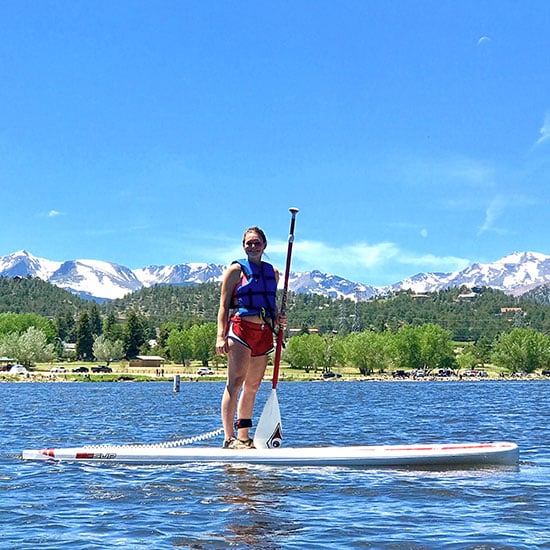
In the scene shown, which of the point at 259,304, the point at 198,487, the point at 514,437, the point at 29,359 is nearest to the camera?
the point at 198,487

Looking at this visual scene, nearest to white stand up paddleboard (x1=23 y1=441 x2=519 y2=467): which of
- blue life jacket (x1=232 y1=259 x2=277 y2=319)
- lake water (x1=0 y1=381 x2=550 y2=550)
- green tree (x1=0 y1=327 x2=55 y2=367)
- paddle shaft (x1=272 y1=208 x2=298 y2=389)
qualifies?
lake water (x1=0 y1=381 x2=550 y2=550)

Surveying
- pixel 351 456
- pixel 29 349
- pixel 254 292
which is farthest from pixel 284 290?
pixel 29 349

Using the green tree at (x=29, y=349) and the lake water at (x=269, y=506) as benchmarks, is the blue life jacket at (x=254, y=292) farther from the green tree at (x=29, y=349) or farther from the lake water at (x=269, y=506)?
the green tree at (x=29, y=349)

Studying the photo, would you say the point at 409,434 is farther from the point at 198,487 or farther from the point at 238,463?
the point at 198,487

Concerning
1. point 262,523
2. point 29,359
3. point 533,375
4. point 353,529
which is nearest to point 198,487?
point 262,523

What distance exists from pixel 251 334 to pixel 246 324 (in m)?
0.19

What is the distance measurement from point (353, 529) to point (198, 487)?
9.98 ft

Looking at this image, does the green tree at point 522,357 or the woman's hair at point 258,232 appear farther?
the green tree at point 522,357

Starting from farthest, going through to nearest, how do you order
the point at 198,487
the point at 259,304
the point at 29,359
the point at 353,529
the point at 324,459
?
the point at 29,359
the point at 259,304
the point at 324,459
the point at 198,487
the point at 353,529

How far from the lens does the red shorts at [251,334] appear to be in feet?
45.7

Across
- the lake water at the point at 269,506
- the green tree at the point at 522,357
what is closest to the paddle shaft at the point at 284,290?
the lake water at the point at 269,506

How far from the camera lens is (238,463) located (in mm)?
13125

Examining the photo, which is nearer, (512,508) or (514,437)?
(512,508)

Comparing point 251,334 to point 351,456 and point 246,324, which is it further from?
point 351,456
